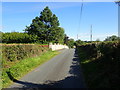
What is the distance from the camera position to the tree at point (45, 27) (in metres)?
51.8

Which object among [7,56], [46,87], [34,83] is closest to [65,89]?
[46,87]

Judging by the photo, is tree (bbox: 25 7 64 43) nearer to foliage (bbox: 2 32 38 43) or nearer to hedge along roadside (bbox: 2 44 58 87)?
foliage (bbox: 2 32 38 43)

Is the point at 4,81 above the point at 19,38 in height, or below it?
below

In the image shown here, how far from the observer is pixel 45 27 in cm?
5253

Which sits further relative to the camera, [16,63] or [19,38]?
[19,38]

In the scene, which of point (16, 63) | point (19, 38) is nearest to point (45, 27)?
point (19, 38)

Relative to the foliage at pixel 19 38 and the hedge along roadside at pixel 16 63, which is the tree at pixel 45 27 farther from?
the hedge along roadside at pixel 16 63

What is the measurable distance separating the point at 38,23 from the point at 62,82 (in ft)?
146

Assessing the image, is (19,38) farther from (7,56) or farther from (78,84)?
(78,84)

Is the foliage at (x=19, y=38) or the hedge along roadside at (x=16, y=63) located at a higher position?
the foliage at (x=19, y=38)

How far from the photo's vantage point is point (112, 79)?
24.9 feet

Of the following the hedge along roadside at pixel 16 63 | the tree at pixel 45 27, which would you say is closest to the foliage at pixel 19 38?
the tree at pixel 45 27

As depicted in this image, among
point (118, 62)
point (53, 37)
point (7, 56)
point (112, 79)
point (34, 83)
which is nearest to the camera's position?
point (112, 79)

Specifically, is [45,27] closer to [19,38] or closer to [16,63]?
[19,38]
